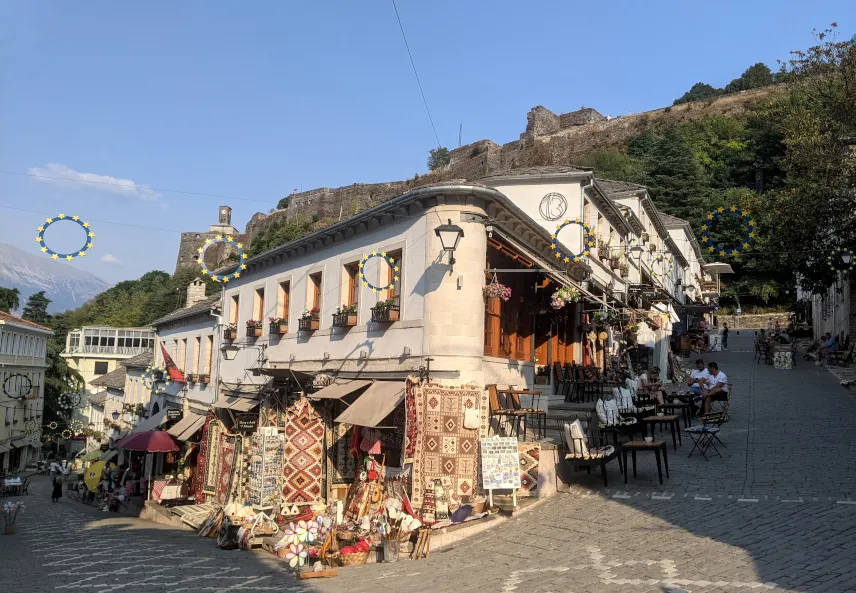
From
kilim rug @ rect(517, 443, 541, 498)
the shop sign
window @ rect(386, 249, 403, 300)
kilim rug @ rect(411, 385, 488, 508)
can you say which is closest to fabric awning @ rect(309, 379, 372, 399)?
window @ rect(386, 249, 403, 300)

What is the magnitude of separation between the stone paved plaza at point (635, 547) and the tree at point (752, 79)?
69380 millimetres

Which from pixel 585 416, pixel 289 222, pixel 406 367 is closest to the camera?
pixel 406 367

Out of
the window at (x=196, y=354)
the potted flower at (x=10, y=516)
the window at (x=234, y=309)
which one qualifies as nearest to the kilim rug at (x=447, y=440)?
the window at (x=234, y=309)

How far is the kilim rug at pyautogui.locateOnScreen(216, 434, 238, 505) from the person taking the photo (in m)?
19.2

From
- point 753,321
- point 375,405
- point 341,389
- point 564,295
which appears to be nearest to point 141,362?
point 341,389

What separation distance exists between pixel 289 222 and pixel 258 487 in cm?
6692

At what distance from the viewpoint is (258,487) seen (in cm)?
1527

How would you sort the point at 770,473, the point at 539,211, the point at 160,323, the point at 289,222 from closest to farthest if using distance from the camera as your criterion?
the point at 770,473 → the point at 539,211 → the point at 160,323 → the point at 289,222

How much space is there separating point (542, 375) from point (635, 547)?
28.0ft

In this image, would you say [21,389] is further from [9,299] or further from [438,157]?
[438,157]

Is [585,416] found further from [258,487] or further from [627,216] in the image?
[627,216]

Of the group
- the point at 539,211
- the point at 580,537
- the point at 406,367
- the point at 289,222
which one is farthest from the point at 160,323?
the point at 289,222

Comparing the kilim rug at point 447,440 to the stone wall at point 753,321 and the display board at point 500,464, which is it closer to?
the display board at point 500,464

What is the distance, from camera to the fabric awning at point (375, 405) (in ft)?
39.8
